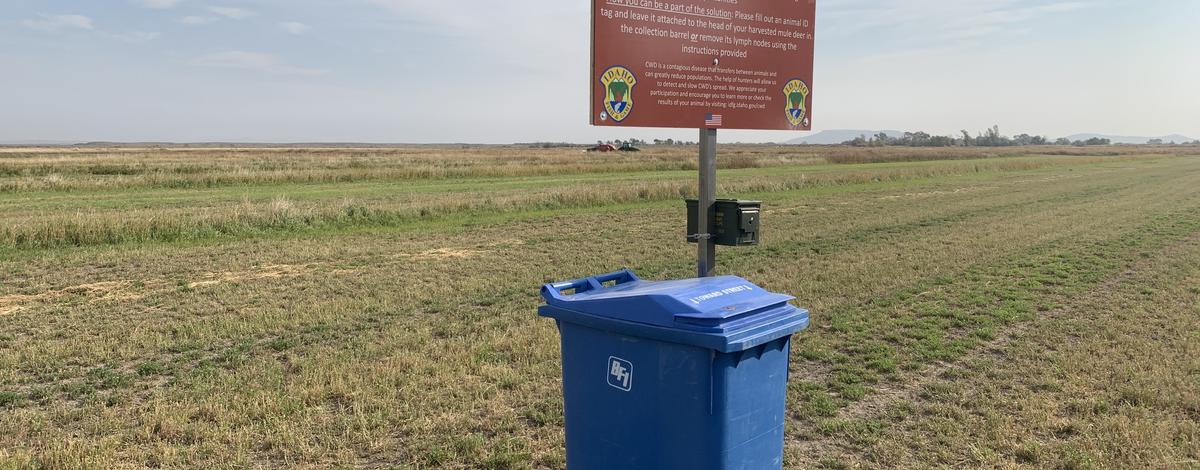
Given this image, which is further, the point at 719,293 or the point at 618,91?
the point at 618,91

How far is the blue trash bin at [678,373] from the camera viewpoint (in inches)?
109

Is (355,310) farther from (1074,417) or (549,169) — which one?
(549,169)

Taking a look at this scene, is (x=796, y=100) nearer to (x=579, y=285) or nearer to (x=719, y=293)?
(x=579, y=285)

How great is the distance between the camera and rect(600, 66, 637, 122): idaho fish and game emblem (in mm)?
4715

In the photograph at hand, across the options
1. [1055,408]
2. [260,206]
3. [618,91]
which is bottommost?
[1055,408]

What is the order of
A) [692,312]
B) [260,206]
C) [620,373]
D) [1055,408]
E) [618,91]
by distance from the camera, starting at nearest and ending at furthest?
[692,312] → [620,373] → [618,91] → [1055,408] → [260,206]

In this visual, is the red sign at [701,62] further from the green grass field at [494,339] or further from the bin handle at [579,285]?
the green grass field at [494,339]

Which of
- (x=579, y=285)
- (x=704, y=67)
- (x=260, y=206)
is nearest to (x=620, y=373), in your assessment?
(x=579, y=285)

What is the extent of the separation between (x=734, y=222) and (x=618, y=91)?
1239 mm

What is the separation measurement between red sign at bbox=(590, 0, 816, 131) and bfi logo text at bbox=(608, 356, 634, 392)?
2172 mm

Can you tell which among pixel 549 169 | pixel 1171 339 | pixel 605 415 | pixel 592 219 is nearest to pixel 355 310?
pixel 605 415

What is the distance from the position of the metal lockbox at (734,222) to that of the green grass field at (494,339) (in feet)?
4.09

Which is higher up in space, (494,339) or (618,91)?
(618,91)

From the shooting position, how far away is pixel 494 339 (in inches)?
261
